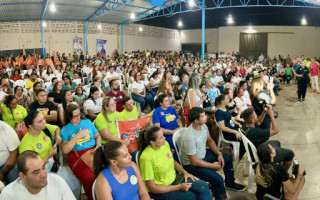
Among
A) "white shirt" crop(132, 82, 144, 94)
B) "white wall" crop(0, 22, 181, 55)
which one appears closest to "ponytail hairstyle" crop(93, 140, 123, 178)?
"white shirt" crop(132, 82, 144, 94)

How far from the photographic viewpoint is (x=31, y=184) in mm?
1866

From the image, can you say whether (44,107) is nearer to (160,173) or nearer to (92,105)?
(92,105)

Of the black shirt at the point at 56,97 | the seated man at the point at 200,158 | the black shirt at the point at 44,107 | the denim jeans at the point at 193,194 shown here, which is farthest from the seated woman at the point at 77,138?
the black shirt at the point at 56,97

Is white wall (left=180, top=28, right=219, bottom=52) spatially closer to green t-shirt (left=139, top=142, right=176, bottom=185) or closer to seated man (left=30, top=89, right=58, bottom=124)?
seated man (left=30, top=89, right=58, bottom=124)

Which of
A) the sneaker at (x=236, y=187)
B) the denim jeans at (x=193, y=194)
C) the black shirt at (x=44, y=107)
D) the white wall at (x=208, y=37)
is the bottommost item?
the sneaker at (x=236, y=187)

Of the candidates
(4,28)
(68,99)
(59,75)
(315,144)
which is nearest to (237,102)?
(315,144)

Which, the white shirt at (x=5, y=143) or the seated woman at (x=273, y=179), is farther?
the white shirt at (x=5, y=143)

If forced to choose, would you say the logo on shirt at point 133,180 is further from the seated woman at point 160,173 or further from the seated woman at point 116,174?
the seated woman at point 160,173

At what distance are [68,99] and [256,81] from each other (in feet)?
13.1

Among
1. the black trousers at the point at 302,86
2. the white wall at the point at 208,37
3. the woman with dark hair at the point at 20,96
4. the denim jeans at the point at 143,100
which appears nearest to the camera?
the woman with dark hair at the point at 20,96

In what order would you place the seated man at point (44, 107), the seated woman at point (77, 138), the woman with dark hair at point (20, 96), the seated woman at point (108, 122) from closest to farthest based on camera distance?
the seated woman at point (77, 138)
the seated woman at point (108, 122)
the seated man at point (44, 107)
the woman with dark hair at point (20, 96)

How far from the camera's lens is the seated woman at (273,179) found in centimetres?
255

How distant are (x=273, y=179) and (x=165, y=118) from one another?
66.6 inches

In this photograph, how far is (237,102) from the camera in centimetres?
498
